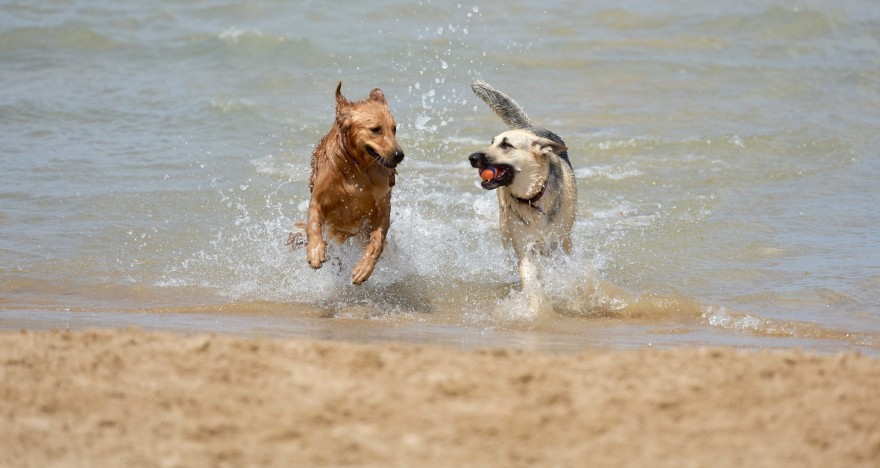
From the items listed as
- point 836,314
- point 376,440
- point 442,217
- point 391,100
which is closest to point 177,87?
point 391,100

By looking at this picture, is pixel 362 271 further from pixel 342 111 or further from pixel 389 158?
pixel 342 111

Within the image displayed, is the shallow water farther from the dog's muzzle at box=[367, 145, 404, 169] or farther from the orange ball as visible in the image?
the dog's muzzle at box=[367, 145, 404, 169]

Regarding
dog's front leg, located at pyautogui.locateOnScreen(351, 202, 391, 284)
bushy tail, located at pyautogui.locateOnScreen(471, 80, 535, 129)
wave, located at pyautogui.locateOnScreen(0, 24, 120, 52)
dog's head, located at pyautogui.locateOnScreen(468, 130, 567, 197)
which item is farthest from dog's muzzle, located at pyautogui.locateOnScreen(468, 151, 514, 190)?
wave, located at pyautogui.locateOnScreen(0, 24, 120, 52)

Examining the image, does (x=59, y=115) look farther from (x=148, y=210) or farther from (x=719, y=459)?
(x=719, y=459)

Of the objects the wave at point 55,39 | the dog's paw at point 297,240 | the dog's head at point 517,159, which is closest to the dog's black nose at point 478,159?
the dog's head at point 517,159

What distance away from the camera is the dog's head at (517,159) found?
7133 millimetres

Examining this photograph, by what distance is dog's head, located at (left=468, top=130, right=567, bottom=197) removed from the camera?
7133 millimetres

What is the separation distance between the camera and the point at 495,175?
7.15 m

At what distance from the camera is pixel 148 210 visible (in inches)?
381

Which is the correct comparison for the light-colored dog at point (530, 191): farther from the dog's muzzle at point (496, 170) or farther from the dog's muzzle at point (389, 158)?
the dog's muzzle at point (389, 158)

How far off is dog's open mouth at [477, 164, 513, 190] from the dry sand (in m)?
2.60

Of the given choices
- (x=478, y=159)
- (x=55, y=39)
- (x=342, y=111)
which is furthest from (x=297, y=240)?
(x=55, y=39)

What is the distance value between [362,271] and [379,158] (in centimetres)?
76

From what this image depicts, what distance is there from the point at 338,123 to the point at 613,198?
451 cm
